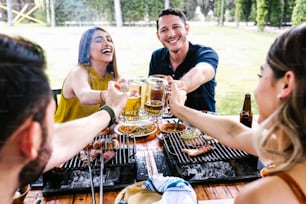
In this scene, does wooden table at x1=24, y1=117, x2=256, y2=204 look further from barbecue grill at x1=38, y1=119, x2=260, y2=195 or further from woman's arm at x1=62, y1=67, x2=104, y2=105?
woman's arm at x1=62, y1=67, x2=104, y2=105

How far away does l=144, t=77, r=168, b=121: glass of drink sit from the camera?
49.8 inches

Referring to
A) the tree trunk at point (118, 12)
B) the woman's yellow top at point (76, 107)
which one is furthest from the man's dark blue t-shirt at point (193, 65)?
the tree trunk at point (118, 12)

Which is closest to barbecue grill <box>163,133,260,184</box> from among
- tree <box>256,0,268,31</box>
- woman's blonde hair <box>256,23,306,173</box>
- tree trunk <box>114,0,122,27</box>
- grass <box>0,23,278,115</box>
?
woman's blonde hair <box>256,23,306,173</box>

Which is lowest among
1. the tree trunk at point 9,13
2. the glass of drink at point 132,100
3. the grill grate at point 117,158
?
the grill grate at point 117,158

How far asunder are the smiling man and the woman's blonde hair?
1.40m

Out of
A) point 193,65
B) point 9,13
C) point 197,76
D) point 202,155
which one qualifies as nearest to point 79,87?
point 197,76

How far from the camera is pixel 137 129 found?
1.59 meters

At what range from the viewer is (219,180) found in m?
1.19

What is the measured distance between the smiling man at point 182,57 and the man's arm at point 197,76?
0.04 metres

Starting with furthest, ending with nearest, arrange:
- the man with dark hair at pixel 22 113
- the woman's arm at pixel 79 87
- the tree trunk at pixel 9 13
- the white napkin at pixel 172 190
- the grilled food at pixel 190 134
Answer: the tree trunk at pixel 9 13, the woman's arm at pixel 79 87, the grilled food at pixel 190 134, the white napkin at pixel 172 190, the man with dark hair at pixel 22 113

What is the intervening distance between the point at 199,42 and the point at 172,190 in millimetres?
3750

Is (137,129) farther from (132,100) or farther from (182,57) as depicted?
(182,57)

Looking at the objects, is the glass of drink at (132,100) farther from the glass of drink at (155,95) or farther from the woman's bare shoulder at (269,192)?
the woman's bare shoulder at (269,192)

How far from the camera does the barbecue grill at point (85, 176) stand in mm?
1143
